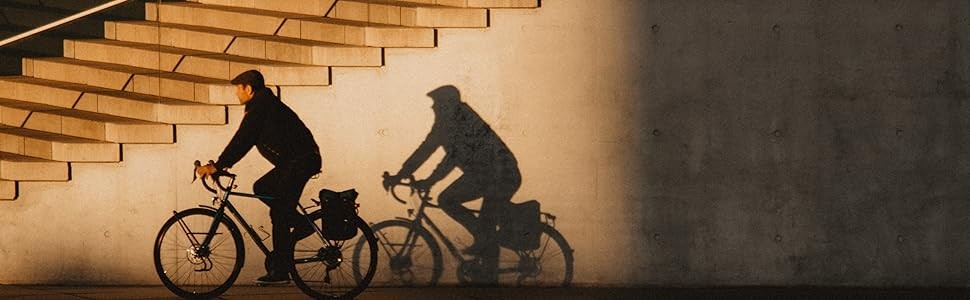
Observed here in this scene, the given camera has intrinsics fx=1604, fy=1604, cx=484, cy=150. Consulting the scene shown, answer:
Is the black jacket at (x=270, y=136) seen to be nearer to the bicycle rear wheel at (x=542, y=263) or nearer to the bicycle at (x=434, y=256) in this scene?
the bicycle at (x=434, y=256)

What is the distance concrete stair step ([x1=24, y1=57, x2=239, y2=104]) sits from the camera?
37.2 feet

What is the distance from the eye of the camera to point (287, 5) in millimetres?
12023

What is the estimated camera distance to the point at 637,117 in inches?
441

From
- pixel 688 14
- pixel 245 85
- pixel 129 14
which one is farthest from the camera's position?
pixel 129 14

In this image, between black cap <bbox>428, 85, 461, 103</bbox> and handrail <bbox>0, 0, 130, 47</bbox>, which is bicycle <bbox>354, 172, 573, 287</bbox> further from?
handrail <bbox>0, 0, 130, 47</bbox>

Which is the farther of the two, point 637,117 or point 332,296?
point 637,117

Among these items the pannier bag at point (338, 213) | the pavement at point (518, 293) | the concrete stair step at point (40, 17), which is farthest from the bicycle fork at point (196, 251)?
the concrete stair step at point (40, 17)

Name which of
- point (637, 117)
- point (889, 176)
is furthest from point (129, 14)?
point (889, 176)

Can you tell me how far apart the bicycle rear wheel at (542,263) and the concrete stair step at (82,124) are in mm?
2509

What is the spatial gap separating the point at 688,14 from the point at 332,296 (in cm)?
314

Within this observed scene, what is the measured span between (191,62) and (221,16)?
47cm

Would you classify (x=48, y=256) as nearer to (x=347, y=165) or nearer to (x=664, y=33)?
(x=347, y=165)

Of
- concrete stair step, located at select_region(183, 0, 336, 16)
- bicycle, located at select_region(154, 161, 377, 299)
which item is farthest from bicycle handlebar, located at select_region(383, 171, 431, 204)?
concrete stair step, located at select_region(183, 0, 336, 16)

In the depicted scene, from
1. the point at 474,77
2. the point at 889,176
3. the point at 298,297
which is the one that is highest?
the point at 474,77
